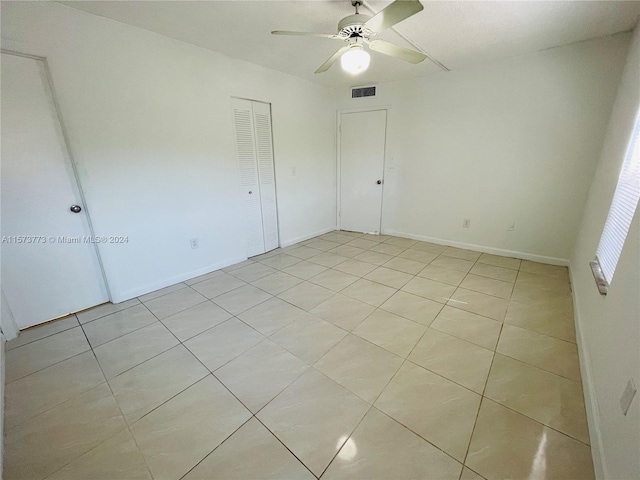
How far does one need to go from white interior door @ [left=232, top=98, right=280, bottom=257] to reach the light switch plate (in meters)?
3.45

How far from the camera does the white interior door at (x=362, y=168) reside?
4.25 meters

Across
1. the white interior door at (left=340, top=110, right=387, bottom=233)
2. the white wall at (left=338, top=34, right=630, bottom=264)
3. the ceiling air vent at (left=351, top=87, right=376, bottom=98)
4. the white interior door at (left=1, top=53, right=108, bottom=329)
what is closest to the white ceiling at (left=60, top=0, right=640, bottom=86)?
the white wall at (left=338, top=34, right=630, bottom=264)

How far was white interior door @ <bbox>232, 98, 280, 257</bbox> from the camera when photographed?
3229mm

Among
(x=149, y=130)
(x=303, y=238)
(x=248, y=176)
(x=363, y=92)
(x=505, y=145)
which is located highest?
(x=363, y=92)

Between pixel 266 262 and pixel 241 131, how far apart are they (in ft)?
5.65

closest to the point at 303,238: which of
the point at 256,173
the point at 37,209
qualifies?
the point at 256,173

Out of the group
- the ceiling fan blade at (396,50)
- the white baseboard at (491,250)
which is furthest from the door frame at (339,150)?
the ceiling fan blade at (396,50)

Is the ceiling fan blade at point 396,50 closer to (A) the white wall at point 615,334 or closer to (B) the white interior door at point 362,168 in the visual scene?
(A) the white wall at point 615,334

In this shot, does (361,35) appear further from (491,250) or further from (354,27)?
(491,250)

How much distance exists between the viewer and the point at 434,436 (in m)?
1.27

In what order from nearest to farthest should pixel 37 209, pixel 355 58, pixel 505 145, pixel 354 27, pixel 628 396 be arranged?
pixel 628 396, pixel 354 27, pixel 355 58, pixel 37 209, pixel 505 145

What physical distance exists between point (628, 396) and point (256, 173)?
11.7 ft

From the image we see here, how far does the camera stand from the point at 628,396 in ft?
3.26

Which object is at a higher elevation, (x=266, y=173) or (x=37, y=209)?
(x=266, y=173)
